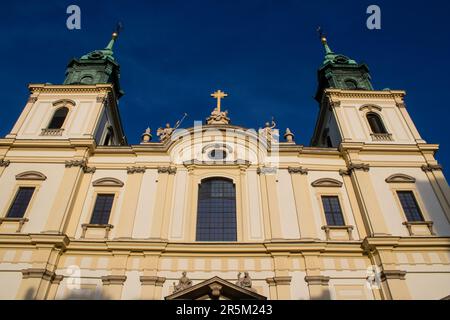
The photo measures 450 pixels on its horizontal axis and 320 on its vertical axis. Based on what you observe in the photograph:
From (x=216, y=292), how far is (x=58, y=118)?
48.8ft

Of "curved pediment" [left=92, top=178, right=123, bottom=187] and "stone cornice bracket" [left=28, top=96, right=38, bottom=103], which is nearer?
"curved pediment" [left=92, top=178, right=123, bottom=187]

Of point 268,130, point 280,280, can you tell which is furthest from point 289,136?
point 280,280

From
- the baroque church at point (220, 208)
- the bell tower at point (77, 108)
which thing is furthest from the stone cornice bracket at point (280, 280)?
the bell tower at point (77, 108)

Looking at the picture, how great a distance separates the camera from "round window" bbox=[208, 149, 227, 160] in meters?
19.7

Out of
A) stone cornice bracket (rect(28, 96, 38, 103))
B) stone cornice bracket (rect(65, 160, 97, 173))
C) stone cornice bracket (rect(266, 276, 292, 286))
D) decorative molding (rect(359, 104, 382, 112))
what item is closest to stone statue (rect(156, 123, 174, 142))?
stone cornice bracket (rect(65, 160, 97, 173))

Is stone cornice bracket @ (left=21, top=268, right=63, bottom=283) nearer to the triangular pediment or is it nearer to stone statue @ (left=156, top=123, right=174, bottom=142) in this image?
the triangular pediment

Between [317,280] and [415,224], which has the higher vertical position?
[415,224]

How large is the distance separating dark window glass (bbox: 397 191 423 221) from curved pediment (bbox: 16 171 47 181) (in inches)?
693

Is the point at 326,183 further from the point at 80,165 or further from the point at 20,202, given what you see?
the point at 20,202

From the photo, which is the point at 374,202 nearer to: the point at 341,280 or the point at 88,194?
the point at 341,280

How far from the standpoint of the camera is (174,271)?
1461 cm

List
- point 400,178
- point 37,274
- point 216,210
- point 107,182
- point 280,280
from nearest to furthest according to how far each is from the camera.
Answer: point 37,274 < point 280,280 < point 216,210 < point 107,182 < point 400,178

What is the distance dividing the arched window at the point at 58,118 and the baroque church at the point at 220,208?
2.5 inches

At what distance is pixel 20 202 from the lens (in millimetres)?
16844
